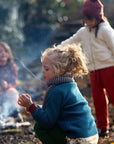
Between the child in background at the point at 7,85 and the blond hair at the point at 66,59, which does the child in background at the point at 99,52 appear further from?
the child in background at the point at 7,85

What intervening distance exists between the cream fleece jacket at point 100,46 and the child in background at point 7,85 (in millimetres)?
1265

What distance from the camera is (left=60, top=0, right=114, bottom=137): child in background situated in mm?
3416

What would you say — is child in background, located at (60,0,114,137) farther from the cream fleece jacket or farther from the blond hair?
the blond hair

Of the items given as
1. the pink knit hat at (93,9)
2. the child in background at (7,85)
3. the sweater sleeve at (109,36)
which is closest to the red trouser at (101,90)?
the sweater sleeve at (109,36)

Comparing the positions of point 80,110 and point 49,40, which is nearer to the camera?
point 80,110

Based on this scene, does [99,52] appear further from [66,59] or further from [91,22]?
[66,59]

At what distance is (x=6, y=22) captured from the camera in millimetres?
8062

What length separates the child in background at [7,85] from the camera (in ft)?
12.8

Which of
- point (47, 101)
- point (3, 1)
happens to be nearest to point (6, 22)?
point (3, 1)

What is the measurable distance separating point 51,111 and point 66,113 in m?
0.14

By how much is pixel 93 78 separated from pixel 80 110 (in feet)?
4.35

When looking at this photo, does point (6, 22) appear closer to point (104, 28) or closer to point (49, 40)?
point (49, 40)

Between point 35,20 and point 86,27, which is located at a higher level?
point 35,20

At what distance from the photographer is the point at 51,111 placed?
2.27 meters
